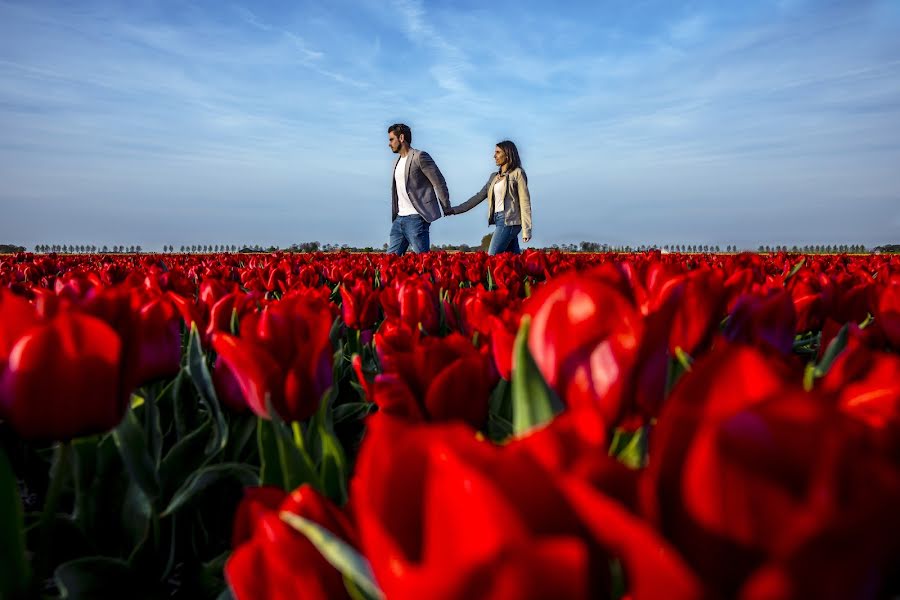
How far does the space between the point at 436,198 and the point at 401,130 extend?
168cm

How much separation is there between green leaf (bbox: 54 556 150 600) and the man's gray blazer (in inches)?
445

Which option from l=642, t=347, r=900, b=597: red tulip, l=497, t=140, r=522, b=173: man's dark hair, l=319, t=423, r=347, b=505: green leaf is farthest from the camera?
l=497, t=140, r=522, b=173: man's dark hair

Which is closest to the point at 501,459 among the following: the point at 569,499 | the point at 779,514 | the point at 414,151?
the point at 569,499

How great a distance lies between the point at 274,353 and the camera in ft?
4.59

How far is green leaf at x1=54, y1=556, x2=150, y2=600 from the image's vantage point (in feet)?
3.92

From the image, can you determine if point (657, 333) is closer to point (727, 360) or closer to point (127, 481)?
point (727, 360)

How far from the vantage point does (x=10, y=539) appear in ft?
3.48

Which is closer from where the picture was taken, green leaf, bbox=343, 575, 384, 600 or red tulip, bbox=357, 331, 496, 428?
green leaf, bbox=343, 575, 384, 600

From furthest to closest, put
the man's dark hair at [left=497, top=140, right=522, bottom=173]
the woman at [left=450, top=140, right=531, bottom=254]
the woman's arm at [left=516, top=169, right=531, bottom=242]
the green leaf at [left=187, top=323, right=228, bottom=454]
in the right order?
the man's dark hair at [left=497, top=140, right=522, bottom=173], the woman at [left=450, top=140, right=531, bottom=254], the woman's arm at [left=516, top=169, right=531, bottom=242], the green leaf at [left=187, top=323, right=228, bottom=454]

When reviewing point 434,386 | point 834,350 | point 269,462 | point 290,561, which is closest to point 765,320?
point 834,350

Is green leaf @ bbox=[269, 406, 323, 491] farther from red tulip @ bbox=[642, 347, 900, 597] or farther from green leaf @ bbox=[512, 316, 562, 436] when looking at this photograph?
red tulip @ bbox=[642, 347, 900, 597]

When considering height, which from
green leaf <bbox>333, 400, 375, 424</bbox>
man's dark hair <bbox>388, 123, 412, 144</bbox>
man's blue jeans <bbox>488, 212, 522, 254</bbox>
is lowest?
green leaf <bbox>333, 400, 375, 424</bbox>

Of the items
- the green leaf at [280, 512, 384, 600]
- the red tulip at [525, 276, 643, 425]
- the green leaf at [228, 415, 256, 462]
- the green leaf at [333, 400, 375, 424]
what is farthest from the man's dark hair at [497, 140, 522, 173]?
the green leaf at [280, 512, 384, 600]

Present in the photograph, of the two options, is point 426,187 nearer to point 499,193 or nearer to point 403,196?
point 403,196
